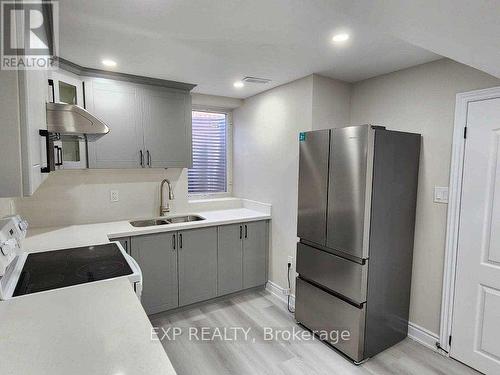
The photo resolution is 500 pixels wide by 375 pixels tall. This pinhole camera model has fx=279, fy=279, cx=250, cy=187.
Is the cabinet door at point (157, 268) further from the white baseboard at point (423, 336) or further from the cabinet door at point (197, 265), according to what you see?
the white baseboard at point (423, 336)

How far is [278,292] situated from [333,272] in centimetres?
113

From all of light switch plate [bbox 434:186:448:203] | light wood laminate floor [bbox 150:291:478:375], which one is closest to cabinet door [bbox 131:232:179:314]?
light wood laminate floor [bbox 150:291:478:375]

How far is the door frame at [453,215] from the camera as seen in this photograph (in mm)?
2127

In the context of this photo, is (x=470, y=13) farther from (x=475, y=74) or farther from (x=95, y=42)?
(x=95, y=42)

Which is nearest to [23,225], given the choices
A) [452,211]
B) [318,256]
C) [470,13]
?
[318,256]

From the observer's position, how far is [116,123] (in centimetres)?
274

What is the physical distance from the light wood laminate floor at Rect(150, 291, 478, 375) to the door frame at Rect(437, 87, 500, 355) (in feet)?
0.90

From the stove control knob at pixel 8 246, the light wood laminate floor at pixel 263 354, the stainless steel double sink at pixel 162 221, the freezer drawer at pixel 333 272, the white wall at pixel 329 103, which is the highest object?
the white wall at pixel 329 103

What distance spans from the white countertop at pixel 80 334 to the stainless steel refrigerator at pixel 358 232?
5.23ft

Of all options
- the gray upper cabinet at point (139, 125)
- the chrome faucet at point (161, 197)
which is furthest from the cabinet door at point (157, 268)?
the gray upper cabinet at point (139, 125)

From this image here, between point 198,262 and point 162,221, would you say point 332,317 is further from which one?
point 162,221

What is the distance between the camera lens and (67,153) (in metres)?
2.51

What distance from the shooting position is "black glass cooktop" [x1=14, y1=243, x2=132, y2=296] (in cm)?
145

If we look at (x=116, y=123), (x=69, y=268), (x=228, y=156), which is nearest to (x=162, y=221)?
(x=116, y=123)
